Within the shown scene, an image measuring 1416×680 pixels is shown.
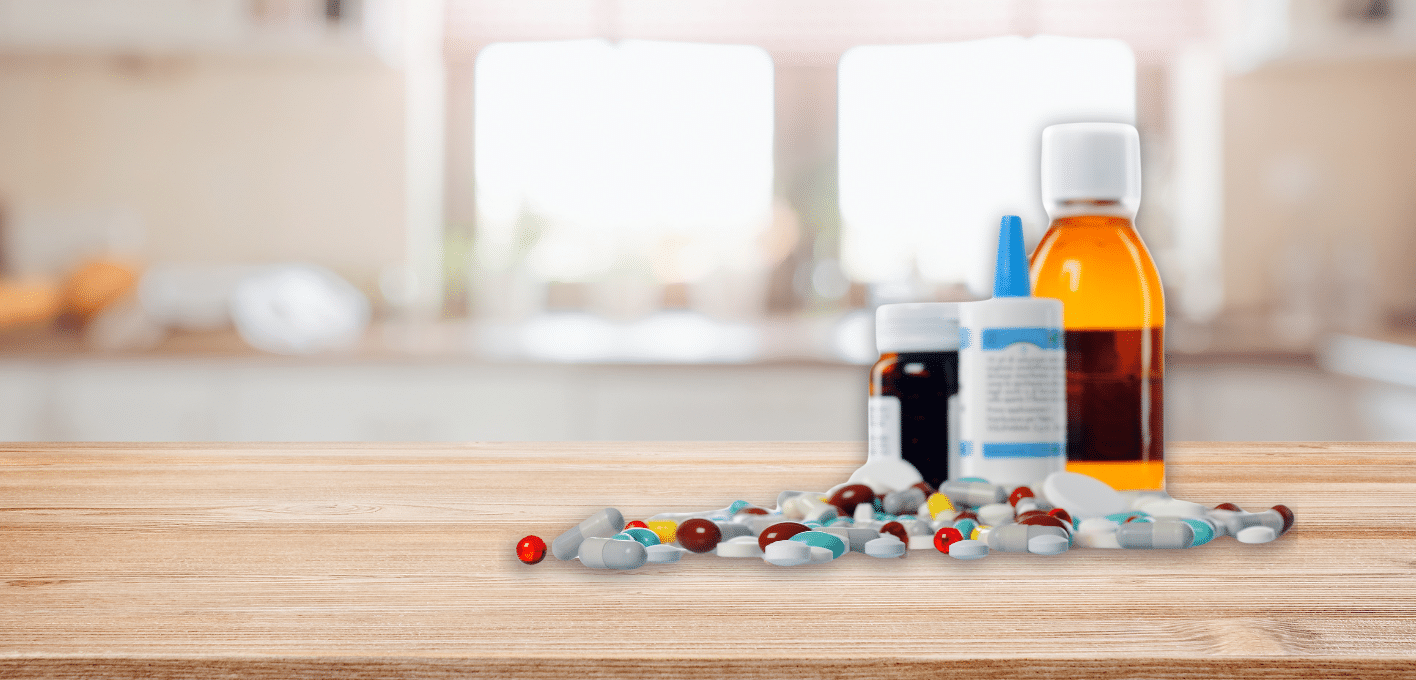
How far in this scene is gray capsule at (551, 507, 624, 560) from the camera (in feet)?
1.56

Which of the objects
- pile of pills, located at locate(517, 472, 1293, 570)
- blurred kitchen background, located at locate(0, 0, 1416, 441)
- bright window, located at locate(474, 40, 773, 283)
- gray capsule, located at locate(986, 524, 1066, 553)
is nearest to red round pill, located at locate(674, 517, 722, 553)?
pile of pills, located at locate(517, 472, 1293, 570)

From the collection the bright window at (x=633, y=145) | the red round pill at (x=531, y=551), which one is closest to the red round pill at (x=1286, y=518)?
the red round pill at (x=531, y=551)

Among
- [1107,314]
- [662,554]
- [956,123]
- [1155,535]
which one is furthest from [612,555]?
[956,123]

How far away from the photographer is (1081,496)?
55cm

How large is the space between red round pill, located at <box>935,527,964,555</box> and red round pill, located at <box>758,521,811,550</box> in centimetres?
6

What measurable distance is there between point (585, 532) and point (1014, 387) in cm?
24

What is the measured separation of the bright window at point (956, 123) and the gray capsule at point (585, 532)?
260 centimetres

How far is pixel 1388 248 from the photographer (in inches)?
112

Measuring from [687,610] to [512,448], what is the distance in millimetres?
633

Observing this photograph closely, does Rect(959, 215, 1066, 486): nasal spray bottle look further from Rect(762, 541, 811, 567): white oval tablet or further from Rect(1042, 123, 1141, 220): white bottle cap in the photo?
Rect(762, 541, 811, 567): white oval tablet

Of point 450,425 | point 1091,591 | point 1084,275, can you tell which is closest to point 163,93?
point 450,425

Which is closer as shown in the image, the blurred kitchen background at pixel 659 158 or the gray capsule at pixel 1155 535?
the gray capsule at pixel 1155 535

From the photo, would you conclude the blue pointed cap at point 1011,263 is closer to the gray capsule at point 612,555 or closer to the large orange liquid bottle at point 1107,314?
the large orange liquid bottle at point 1107,314

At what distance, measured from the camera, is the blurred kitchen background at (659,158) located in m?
2.63
